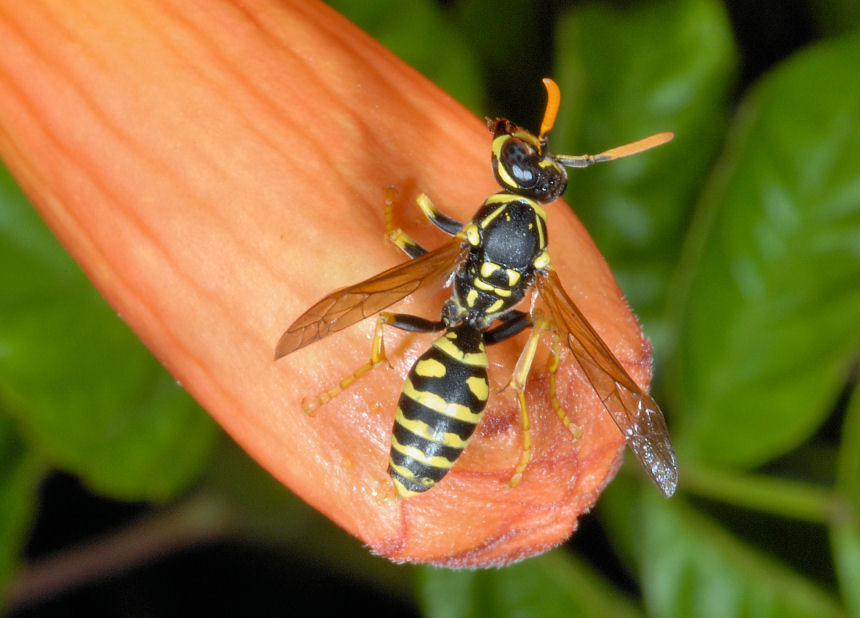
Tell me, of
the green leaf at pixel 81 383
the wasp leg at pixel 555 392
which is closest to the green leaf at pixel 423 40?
the green leaf at pixel 81 383

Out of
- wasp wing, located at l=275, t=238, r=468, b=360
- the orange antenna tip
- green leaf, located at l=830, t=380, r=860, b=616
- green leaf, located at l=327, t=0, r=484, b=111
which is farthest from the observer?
green leaf, located at l=327, t=0, r=484, b=111

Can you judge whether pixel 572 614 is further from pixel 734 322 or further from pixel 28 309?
pixel 28 309

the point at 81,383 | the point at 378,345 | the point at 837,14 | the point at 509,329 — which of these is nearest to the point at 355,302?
the point at 378,345

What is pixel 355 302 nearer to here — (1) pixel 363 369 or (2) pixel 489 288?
(1) pixel 363 369

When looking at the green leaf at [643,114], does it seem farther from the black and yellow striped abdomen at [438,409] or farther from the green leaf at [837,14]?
the black and yellow striped abdomen at [438,409]

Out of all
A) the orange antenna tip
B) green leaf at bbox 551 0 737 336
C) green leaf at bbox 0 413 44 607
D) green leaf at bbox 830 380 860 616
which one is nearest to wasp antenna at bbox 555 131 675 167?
the orange antenna tip

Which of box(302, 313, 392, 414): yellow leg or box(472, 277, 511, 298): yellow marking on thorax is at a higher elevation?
box(302, 313, 392, 414): yellow leg


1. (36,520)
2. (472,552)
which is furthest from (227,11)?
(36,520)

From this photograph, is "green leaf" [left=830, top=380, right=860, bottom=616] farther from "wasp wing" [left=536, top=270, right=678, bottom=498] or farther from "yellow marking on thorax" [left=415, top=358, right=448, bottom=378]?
"yellow marking on thorax" [left=415, top=358, right=448, bottom=378]
